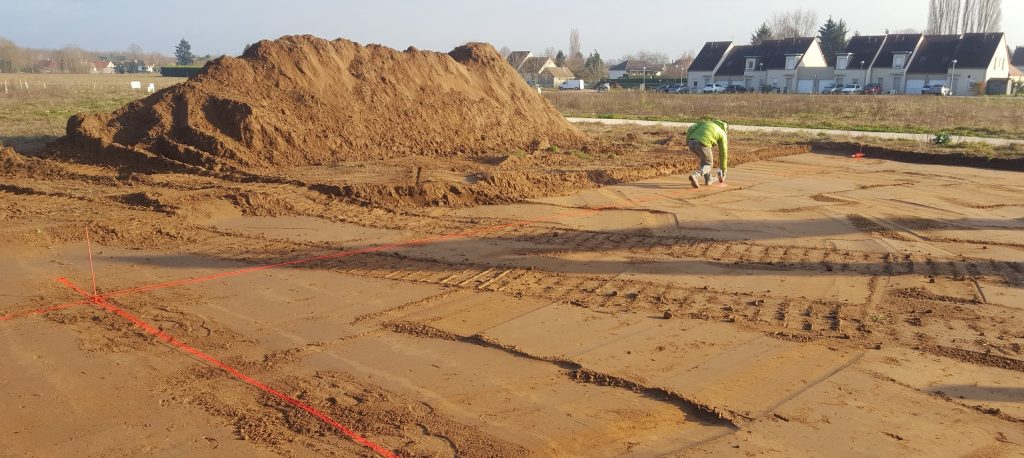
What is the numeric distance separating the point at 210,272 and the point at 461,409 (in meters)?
4.80

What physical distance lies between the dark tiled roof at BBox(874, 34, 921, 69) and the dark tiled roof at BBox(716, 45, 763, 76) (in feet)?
33.7

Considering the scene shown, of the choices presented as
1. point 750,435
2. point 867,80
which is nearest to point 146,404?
point 750,435

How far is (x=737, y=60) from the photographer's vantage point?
6919 centimetres

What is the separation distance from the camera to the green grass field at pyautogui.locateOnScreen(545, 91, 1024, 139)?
26438mm

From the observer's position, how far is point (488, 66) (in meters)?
22.6

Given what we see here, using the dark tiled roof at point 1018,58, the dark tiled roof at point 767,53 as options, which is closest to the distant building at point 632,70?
the dark tiled roof at point 767,53

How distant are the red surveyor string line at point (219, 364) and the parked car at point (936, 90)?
194 ft

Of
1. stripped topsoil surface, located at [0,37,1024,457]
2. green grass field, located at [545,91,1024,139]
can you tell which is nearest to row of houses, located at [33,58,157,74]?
green grass field, located at [545,91,1024,139]

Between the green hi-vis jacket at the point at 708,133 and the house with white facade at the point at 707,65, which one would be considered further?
the house with white facade at the point at 707,65

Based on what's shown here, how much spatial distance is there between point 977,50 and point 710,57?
22.1m

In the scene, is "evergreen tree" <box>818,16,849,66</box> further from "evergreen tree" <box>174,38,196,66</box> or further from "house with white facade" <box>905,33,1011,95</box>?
"evergreen tree" <box>174,38,196,66</box>

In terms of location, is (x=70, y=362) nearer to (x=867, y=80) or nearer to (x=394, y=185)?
(x=394, y=185)

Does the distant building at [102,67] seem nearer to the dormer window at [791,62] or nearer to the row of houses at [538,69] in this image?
the row of houses at [538,69]

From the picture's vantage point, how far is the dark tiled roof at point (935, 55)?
193 ft
